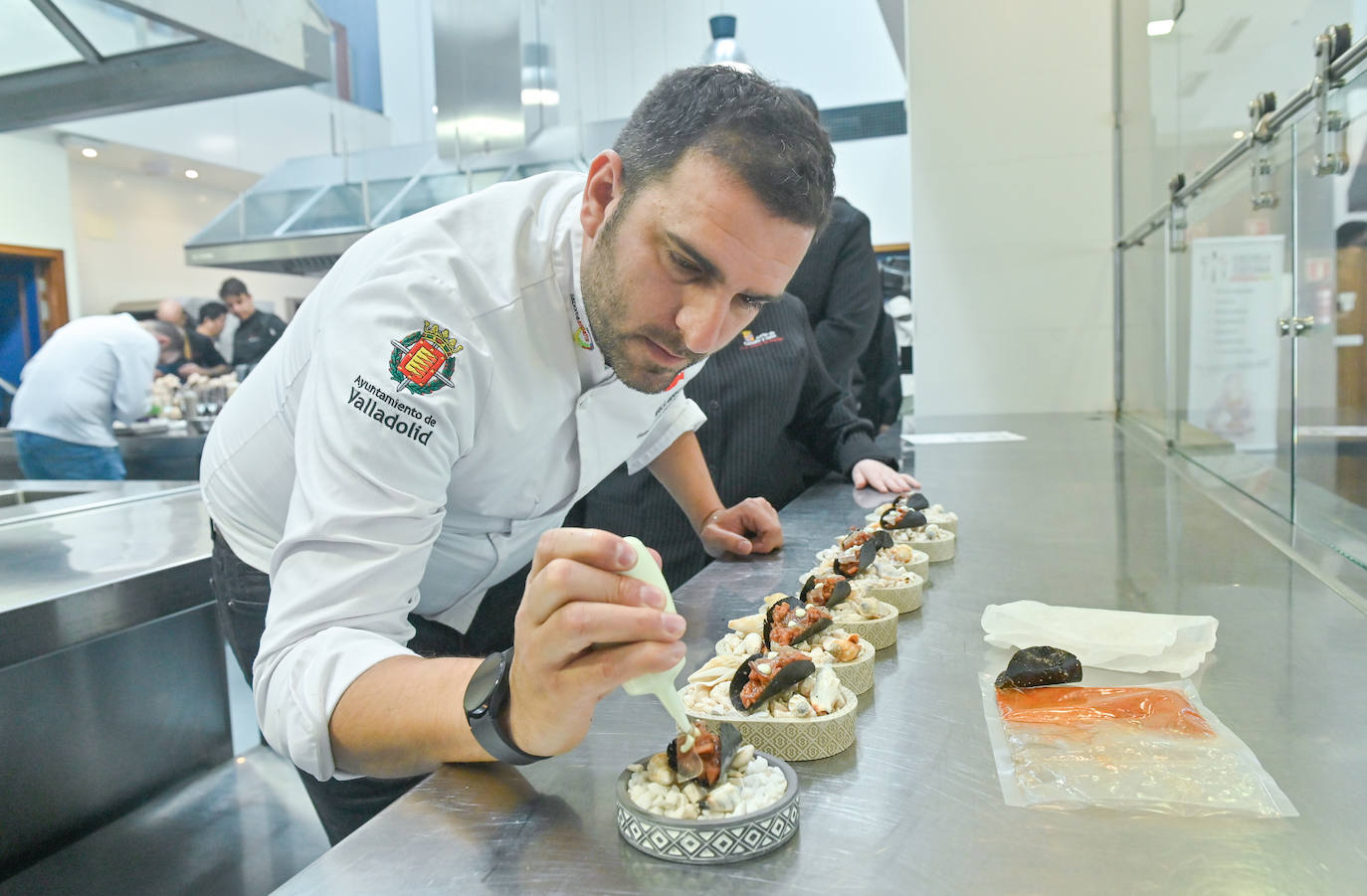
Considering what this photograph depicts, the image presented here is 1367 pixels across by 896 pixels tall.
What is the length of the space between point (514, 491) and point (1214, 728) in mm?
742

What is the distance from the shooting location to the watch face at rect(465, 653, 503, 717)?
74 cm

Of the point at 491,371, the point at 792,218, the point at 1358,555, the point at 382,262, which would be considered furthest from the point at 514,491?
the point at 1358,555

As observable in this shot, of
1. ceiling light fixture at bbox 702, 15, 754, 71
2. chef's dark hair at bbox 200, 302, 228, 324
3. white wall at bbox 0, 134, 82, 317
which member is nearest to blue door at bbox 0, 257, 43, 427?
white wall at bbox 0, 134, 82, 317

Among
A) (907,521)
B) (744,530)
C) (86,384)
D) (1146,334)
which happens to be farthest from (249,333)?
(907,521)

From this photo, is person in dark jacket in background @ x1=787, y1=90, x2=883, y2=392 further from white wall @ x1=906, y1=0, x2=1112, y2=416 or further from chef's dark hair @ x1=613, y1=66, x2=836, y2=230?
chef's dark hair @ x1=613, y1=66, x2=836, y2=230

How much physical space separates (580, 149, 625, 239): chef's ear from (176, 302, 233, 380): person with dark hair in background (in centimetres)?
571

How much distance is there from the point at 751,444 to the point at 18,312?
8.58m

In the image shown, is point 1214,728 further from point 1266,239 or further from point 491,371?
point 1266,239

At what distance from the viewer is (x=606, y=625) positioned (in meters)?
0.65

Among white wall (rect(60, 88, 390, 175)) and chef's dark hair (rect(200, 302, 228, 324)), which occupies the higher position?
white wall (rect(60, 88, 390, 175))

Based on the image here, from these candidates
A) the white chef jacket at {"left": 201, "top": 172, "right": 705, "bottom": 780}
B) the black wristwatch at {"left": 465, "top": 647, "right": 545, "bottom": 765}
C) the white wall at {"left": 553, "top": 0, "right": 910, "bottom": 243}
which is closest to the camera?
the black wristwatch at {"left": 465, "top": 647, "right": 545, "bottom": 765}

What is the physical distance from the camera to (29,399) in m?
4.25

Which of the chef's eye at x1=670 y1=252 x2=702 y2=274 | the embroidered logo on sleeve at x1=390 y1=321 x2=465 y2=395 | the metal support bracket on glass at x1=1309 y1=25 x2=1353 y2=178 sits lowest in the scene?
the embroidered logo on sleeve at x1=390 y1=321 x2=465 y2=395

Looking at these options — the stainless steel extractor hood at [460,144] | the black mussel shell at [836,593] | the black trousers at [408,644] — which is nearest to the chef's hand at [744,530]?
the black trousers at [408,644]
